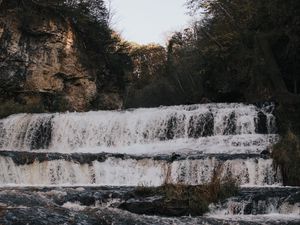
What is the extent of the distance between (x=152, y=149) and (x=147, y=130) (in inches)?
78.4

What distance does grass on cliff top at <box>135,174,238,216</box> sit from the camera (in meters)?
10.2

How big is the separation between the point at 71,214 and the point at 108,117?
53.4 feet

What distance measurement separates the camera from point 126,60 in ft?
132

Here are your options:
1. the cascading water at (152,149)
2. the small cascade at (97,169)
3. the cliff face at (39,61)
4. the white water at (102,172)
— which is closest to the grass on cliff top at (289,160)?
the cascading water at (152,149)

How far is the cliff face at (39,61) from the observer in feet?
103

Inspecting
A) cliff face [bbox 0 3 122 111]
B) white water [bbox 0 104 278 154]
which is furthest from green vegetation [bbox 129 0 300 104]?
cliff face [bbox 0 3 122 111]

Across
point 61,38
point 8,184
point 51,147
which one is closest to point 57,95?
point 61,38

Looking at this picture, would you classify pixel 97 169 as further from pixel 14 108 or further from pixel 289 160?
pixel 14 108

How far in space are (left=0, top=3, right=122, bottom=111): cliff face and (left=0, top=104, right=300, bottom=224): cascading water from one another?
6448 mm

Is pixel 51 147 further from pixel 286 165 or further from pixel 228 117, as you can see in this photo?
pixel 286 165

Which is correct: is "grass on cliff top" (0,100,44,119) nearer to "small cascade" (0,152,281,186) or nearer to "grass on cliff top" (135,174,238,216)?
"small cascade" (0,152,281,186)

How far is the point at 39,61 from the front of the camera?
3216 cm

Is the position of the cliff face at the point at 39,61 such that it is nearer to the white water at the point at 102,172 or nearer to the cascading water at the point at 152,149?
the cascading water at the point at 152,149

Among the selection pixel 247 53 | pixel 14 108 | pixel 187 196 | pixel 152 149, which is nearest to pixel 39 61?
pixel 14 108
